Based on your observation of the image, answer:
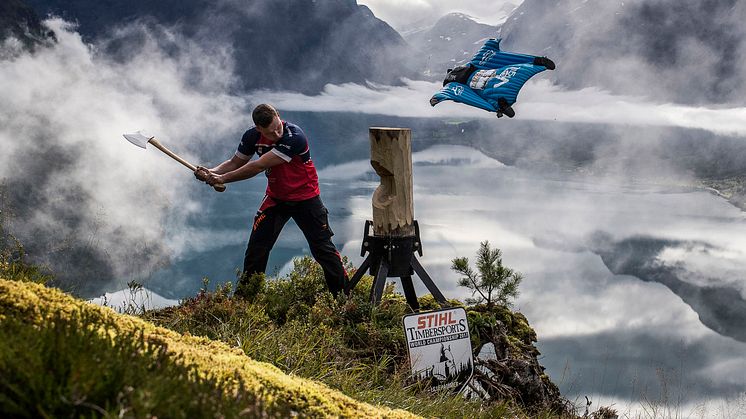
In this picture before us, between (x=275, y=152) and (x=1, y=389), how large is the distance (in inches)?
215

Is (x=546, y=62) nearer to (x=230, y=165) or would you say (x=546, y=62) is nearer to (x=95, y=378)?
(x=230, y=165)

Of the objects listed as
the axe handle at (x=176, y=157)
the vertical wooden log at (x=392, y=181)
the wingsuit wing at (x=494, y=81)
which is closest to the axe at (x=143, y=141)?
the axe handle at (x=176, y=157)

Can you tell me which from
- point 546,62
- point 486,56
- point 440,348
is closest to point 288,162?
point 440,348

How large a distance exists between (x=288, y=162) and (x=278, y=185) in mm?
308

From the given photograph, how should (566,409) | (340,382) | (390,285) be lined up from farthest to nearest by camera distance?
(390,285), (566,409), (340,382)

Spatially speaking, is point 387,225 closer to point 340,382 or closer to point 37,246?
point 340,382

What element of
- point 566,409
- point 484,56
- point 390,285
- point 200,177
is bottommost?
point 566,409

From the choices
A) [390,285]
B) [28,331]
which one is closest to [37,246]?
[390,285]

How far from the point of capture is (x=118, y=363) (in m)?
2.19

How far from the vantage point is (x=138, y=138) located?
6.86 meters

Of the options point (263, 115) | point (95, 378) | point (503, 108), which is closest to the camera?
point (95, 378)

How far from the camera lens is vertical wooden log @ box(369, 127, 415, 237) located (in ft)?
24.1

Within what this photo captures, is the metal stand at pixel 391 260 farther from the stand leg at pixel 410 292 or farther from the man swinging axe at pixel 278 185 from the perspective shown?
the man swinging axe at pixel 278 185

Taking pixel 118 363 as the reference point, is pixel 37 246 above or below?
above
